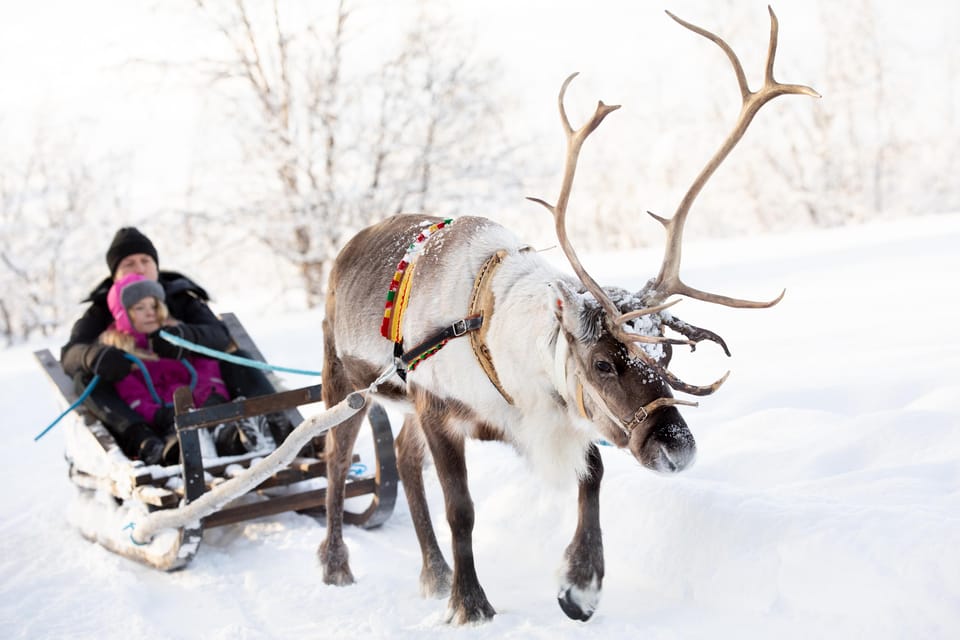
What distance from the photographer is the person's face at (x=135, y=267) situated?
18.2ft

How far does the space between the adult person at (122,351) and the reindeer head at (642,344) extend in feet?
8.90

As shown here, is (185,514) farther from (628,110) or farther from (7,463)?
(628,110)

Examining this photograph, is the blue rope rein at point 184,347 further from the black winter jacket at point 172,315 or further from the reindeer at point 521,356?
the reindeer at point 521,356

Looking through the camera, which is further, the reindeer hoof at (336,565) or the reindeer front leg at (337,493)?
the reindeer front leg at (337,493)

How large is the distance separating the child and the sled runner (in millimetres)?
249

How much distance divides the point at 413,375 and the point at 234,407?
Result: 130cm

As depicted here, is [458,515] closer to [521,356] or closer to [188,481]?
[521,356]

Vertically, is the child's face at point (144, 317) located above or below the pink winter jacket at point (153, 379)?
above

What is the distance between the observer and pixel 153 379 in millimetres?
5176

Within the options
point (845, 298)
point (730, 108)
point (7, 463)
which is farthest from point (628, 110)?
point (7, 463)

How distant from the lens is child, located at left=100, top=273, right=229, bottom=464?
5.09m

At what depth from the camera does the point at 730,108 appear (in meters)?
24.1

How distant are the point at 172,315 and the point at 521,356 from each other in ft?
10.2

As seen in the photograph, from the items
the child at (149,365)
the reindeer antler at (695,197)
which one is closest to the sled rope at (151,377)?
the child at (149,365)
